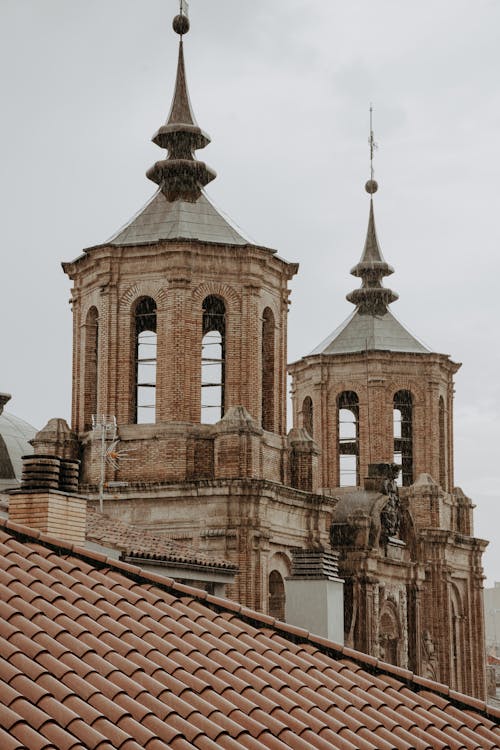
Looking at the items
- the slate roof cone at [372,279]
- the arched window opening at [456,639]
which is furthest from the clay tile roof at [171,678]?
the slate roof cone at [372,279]

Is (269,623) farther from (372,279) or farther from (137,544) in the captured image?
(372,279)

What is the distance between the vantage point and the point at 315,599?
19.7 meters

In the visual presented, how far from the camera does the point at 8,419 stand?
4328 cm

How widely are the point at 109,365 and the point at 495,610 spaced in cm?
8711

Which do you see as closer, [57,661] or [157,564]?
[57,661]

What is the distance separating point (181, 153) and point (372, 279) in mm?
15642

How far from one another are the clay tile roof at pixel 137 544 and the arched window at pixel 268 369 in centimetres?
819

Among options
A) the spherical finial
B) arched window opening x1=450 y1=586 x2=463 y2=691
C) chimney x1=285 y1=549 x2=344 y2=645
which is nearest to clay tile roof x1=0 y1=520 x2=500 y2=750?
chimney x1=285 y1=549 x2=344 y2=645

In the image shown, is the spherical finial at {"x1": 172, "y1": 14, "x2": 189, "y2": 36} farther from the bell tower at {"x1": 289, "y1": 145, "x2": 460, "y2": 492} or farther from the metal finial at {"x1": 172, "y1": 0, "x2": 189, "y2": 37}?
the bell tower at {"x1": 289, "y1": 145, "x2": 460, "y2": 492}

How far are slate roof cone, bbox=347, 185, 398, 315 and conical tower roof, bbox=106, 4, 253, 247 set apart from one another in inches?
573

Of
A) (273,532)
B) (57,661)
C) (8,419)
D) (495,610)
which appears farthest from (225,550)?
(495,610)

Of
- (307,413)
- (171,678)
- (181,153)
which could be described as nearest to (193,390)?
(181,153)

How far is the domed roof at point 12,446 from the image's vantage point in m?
40.1

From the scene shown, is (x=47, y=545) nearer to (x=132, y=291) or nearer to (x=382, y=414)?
(x=132, y=291)
